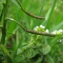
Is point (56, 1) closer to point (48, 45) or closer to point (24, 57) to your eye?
point (48, 45)

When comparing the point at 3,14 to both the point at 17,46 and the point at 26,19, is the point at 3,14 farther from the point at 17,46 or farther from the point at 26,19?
the point at 26,19

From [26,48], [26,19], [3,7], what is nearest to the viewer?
[3,7]

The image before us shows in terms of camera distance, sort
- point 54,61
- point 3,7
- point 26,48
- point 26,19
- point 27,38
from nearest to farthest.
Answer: point 3,7
point 26,48
point 54,61
point 27,38
point 26,19

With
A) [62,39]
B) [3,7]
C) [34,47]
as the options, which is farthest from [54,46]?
[3,7]

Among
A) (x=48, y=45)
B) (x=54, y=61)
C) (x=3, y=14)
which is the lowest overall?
(x=54, y=61)

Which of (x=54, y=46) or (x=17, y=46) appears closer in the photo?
(x=17, y=46)

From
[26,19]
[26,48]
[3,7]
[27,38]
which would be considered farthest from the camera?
[26,19]

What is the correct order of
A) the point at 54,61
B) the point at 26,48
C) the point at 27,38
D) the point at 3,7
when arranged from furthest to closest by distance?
the point at 27,38 < the point at 54,61 < the point at 26,48 < the point at 3,7

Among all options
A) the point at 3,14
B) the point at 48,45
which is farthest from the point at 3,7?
the point at 48,45

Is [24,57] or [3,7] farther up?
[3,7]
